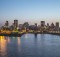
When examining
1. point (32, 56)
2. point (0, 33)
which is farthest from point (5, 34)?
point (32, 56)

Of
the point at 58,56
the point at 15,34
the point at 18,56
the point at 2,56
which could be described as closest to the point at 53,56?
the point at 58,56

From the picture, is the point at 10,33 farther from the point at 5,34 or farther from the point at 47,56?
the point at 47,56

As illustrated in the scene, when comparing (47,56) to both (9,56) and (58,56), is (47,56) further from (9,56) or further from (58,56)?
(9,56)

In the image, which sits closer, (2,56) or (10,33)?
(2,56)

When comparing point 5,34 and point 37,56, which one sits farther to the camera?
point 5,34

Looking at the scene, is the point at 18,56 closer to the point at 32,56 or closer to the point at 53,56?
the point at 32,56

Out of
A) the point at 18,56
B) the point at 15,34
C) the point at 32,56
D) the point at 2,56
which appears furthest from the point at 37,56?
the point at 15,34

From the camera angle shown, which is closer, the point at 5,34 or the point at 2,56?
the point at 2,56
